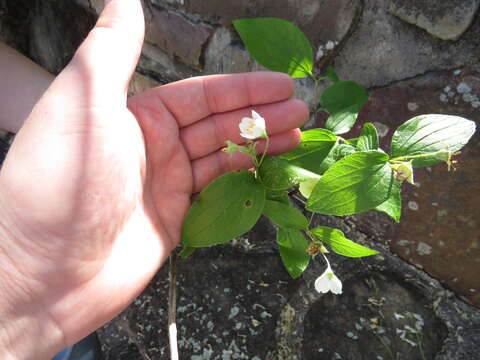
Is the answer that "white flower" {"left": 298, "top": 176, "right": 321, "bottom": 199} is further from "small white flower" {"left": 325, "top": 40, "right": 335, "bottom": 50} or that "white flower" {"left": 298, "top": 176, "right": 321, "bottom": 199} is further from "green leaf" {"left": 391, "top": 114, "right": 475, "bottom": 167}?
"small white flower" {"left": 325, "top": 40, "right": 335, "bottom": 50}

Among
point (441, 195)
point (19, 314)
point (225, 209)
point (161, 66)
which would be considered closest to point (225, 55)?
point (161, 66)

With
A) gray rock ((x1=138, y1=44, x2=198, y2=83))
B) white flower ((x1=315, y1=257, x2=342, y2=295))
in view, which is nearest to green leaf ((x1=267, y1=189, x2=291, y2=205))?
white flower ((x1=315, y1=257, x2=342, y2=295))

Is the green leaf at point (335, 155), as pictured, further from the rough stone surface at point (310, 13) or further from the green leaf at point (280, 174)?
the rough stone surface at point (310, 13)

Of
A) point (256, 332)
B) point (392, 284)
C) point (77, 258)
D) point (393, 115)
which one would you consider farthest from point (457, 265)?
point (77, 258)

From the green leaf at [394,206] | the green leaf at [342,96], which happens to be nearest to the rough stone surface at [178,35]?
the green leaf at [342,96]

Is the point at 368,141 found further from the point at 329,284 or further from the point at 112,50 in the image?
the point at 112,50

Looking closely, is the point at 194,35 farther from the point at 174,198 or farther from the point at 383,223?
the point at 383,223
